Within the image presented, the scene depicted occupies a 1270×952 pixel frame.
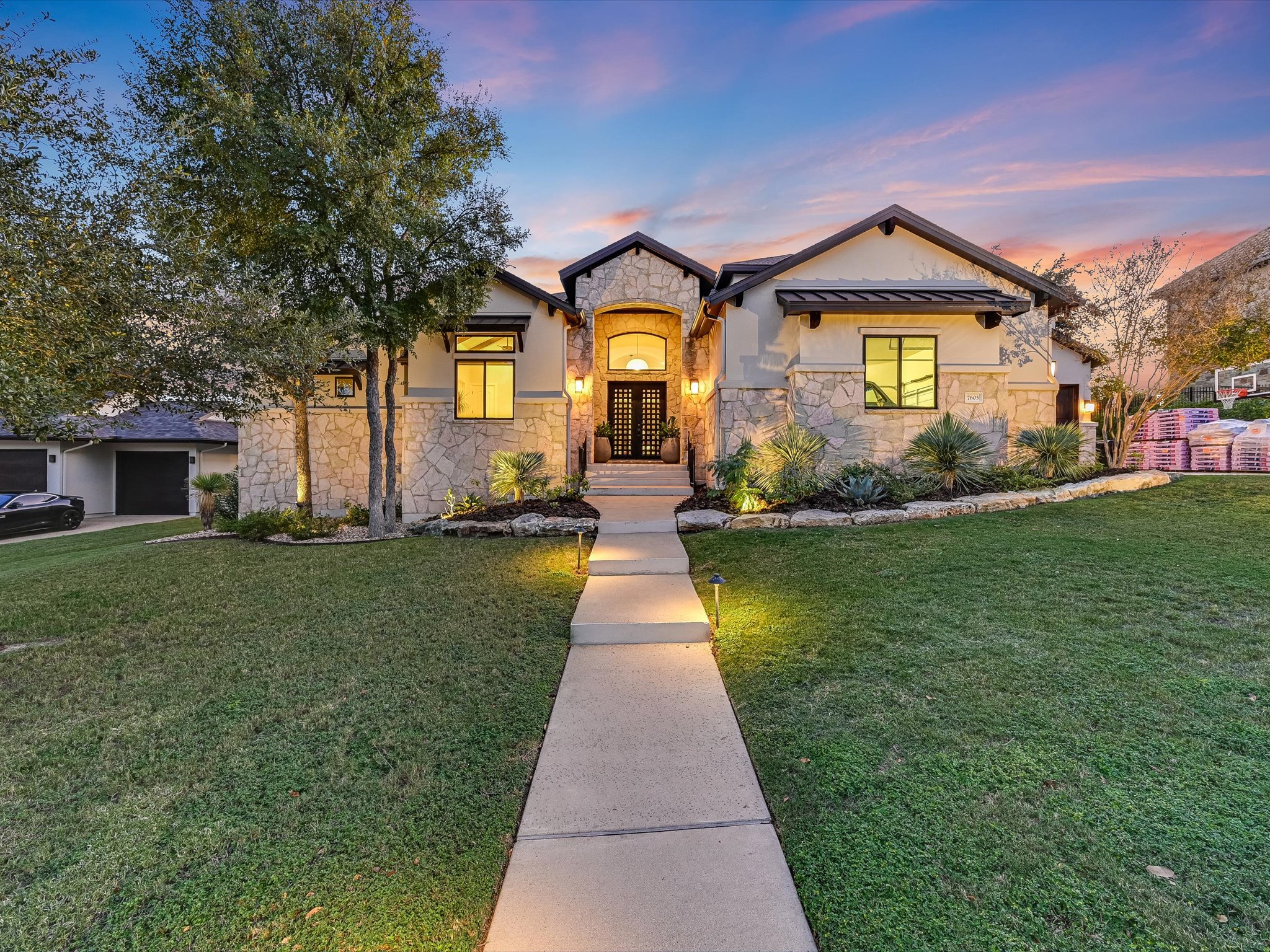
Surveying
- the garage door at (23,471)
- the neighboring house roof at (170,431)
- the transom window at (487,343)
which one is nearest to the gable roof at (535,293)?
the transom window at (487,343)

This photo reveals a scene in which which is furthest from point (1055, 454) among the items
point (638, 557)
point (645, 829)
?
point (645, 829)

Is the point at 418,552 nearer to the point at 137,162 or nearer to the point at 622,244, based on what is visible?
the point at 137,162

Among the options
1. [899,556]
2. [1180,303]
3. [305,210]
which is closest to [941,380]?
[1180,303]

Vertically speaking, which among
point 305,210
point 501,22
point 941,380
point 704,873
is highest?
point 501,22

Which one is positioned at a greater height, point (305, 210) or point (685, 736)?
point (305, 210)

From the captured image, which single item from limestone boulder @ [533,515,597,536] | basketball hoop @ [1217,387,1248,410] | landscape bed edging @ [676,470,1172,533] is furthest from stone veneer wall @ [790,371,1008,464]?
basketball hoop @ [1217,387,1248,410]

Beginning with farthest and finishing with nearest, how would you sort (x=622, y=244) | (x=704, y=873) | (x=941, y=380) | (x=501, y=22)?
(x=622, y=244) → (x=941, y=380) → (x=501, y=22) → (x=704, y=873)

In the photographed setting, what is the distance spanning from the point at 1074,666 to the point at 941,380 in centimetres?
919

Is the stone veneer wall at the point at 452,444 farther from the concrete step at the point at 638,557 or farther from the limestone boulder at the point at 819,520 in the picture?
the limestone boulder at the point at 819,520

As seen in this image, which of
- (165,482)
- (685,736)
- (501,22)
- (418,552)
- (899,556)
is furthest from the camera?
(165,482)

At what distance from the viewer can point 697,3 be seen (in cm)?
1006

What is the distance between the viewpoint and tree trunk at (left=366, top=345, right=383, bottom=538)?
10.2m

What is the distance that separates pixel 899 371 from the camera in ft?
39.1

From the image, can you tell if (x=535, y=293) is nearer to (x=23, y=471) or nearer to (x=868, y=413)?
(x=868, y=413)
